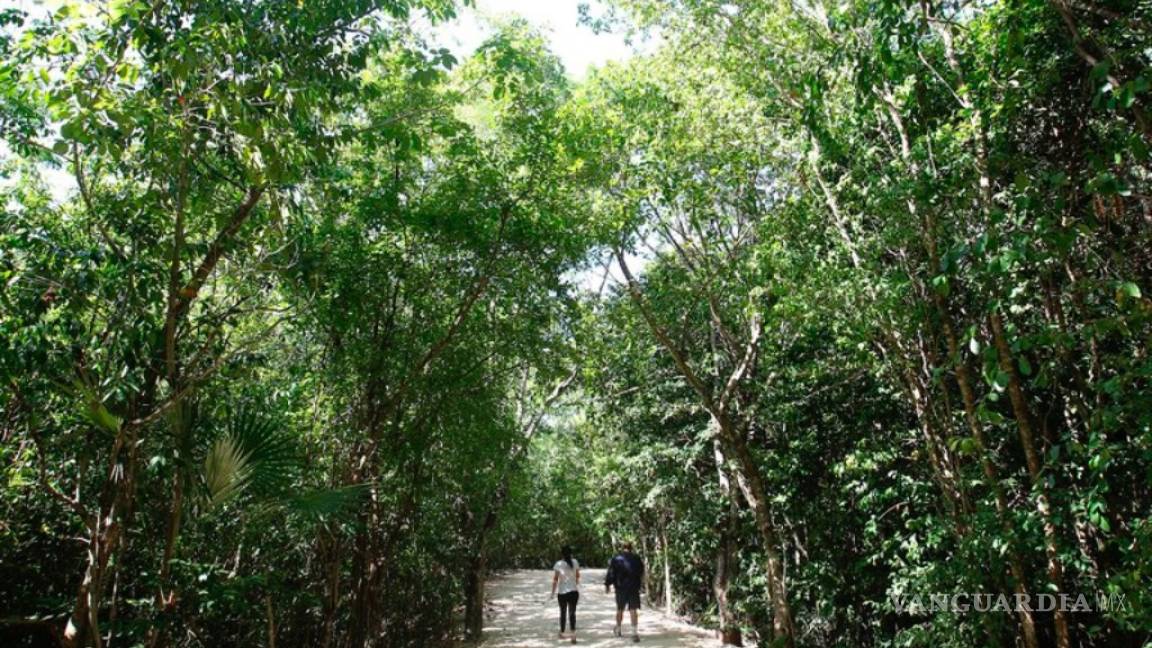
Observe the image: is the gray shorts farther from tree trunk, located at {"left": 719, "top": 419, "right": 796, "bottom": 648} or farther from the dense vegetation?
tree trunk, located at {"left": 719, "top": 419, "right": 796, "bottom": 648}

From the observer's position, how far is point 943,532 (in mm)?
5875

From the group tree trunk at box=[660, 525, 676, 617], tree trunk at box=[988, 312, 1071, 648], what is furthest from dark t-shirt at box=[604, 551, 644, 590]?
tree trunk at box=[988, 312, 1071, 648]

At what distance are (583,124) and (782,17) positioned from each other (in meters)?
2.27

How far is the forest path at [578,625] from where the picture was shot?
1071cm

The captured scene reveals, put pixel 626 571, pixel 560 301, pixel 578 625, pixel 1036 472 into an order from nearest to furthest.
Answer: pixel 1036 472 < pixel 560 301 < pixel 626 571 < pixel 578 625

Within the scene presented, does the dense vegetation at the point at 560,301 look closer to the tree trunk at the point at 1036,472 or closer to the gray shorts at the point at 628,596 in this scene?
the tree trunk at the point at 1036,472

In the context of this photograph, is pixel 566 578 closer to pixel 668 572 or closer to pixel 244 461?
pixel 668 572

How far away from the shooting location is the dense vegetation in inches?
142

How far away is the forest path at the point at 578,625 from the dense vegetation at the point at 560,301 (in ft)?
4.01

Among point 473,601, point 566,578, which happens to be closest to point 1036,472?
point 566,578

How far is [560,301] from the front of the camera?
7539 millimetres

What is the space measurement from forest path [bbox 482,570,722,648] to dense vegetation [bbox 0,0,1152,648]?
1.22 metres

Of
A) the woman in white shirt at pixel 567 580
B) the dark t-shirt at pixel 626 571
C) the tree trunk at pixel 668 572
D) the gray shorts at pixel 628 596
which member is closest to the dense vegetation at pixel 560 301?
the dark t-shirt at pixel 626 571

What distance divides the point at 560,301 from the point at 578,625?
8.11 m
